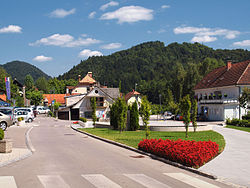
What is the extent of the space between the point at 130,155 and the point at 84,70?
6138 inches

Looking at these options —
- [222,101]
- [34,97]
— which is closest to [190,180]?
[222,101]

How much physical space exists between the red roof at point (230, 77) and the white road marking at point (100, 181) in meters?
41.4

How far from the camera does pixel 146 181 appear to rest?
30.9 feet

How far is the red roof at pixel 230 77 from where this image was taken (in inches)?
1884

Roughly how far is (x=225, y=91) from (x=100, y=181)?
45640 millimetres

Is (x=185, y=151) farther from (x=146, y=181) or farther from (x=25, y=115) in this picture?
(x=25, y=115)

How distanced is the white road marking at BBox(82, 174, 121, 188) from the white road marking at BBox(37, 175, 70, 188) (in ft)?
2.73

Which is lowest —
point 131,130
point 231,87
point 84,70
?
point 131,130

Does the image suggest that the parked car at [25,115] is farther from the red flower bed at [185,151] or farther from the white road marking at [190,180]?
the white road marking at [190,180]

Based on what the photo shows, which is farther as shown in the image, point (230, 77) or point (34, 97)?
point (34, 97)

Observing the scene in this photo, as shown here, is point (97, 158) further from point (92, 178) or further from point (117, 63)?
point (117, 63)

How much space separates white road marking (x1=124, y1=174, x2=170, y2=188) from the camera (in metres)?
8.89

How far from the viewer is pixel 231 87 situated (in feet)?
161

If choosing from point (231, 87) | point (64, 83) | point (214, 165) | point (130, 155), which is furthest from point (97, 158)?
point (64, 83)
